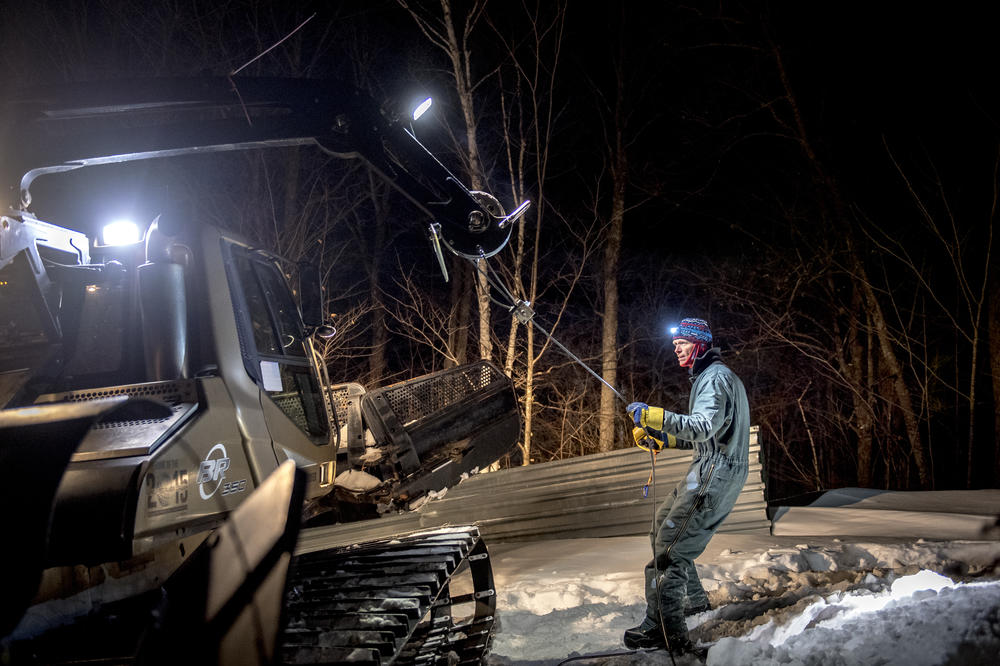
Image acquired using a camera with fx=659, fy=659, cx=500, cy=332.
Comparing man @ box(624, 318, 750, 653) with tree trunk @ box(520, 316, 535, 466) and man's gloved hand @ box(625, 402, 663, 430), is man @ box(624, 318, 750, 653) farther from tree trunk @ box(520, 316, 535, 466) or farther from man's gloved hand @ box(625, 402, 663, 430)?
tree trunk @ box(520, 316, 535, 466)

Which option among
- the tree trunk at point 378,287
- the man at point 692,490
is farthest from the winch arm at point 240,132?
the tree trunk at point 378,287

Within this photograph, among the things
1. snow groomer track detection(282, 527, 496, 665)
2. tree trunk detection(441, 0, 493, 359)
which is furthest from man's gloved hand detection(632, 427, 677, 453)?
tree trunk detection(441, 0, 493, 359)

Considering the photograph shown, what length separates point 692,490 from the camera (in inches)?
162

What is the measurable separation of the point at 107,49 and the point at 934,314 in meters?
19.9

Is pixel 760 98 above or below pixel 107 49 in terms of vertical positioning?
below

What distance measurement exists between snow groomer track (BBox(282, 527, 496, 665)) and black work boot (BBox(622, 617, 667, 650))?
0.85 meters

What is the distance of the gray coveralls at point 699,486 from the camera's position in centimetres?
405

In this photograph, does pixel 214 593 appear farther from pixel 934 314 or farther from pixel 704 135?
pixel 934 314

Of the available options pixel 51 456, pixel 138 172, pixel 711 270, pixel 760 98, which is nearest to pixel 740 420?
pixel 51 456

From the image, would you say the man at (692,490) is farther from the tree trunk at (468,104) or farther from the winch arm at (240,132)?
the tree trunk at (468,104)

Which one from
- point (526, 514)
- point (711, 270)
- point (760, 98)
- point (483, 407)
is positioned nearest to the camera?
point (483, 407)

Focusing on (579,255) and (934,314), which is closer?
(934,314)

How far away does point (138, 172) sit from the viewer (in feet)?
17.9

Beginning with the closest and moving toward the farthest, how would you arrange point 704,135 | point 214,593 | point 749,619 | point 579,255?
point 214,593, point 749,619, point 704,135, point 579,255
